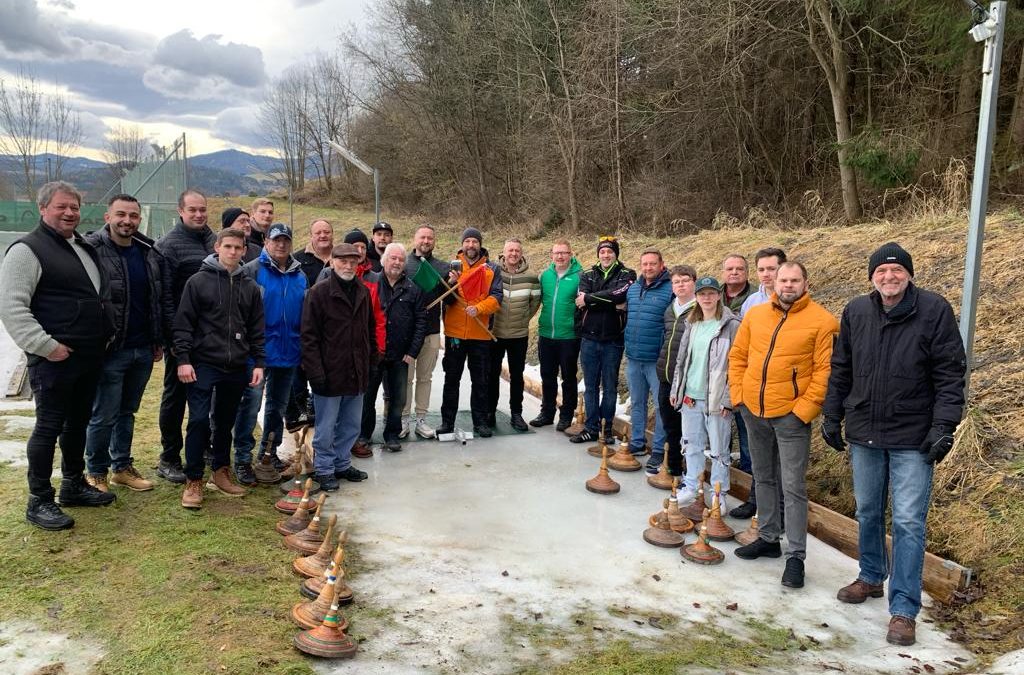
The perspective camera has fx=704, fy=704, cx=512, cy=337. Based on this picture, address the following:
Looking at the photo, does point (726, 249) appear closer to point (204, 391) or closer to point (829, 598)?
→ point (829, 598)

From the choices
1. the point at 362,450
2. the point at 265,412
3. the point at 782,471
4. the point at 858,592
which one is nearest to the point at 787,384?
the point at 782,471

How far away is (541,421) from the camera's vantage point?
7.74 metres

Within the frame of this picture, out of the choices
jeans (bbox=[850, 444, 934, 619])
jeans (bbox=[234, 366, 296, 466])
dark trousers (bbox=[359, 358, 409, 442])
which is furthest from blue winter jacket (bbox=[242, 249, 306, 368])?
jeans (bbox=[850, 444, 934, 619])

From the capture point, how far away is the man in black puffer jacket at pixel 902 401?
3.67m

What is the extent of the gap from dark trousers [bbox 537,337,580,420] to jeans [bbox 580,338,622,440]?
18cm

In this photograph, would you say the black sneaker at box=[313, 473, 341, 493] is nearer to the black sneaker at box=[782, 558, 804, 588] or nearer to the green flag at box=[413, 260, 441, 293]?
the green flag at box=[413, 260, 441, 293]

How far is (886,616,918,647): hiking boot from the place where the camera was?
3.71m

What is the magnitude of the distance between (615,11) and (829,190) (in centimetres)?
705

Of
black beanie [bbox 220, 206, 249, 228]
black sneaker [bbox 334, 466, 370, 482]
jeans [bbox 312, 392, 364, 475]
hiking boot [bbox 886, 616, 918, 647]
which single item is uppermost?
black beanie [bbox 220, 206, 249, 228]

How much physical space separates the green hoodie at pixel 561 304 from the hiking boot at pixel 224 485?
3369 mm

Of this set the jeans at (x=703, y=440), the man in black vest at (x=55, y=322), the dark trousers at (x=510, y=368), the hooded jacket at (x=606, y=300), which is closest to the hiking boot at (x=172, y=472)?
the man in black vest at (x=55, y=322)

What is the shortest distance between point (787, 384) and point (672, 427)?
178cm

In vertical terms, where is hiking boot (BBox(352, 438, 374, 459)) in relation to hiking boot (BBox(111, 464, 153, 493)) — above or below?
below

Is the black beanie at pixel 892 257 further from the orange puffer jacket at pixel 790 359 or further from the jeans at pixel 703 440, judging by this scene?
the jeans at pixel 703 440
